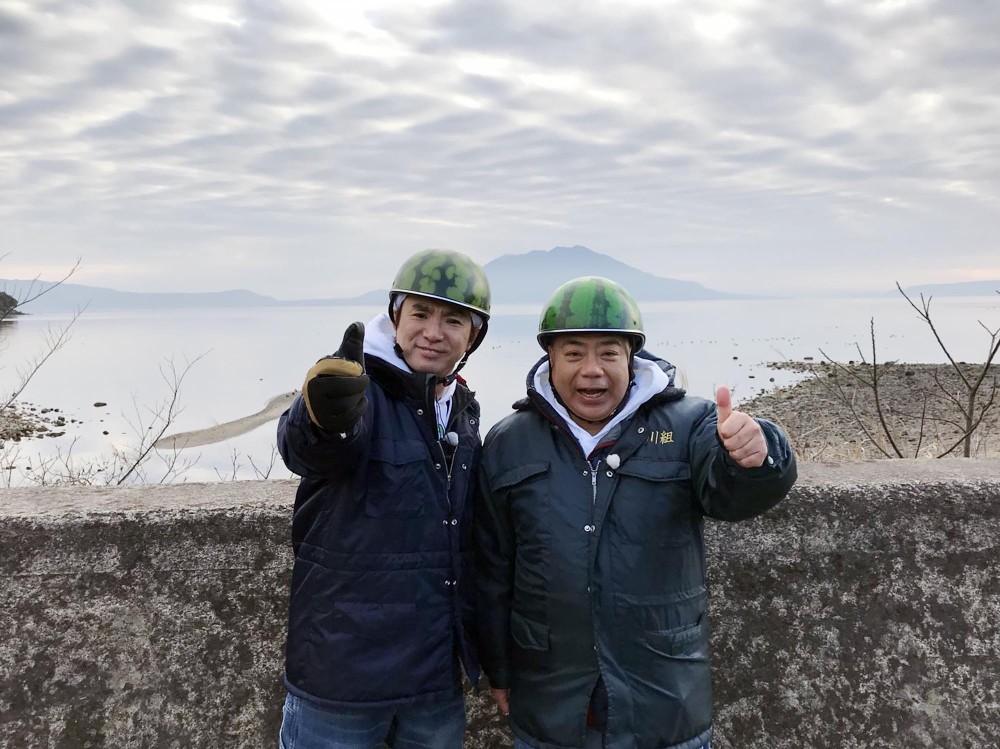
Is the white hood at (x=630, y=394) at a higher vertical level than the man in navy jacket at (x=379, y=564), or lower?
higher

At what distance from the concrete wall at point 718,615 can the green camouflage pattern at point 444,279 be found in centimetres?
90

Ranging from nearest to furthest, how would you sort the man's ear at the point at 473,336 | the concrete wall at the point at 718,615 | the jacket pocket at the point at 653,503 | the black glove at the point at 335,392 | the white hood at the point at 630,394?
the black glove at the point at 335,392, the jacket pocket at the point at 653,503, the white hood at the point at 630,394, the concrete wall at the point at 718,615, the man's ear at the point at 473,336

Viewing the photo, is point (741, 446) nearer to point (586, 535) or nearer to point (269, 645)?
point (586, 535)

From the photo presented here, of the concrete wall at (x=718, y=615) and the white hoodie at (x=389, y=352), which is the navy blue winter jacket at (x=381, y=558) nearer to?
the white hoodie at (x=389, y=352)

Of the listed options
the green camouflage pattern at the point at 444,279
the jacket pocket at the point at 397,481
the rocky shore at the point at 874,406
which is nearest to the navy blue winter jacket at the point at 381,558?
the jacket pocket at the point at 397,481

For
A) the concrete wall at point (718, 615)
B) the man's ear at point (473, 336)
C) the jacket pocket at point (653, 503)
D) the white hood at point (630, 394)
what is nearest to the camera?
the jacket pocket at point (653, 503)

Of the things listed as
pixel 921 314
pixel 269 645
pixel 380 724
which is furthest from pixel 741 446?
pixel 921 314

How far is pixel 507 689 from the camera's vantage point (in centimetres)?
221

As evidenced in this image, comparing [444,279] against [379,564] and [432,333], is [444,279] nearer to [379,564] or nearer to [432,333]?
[432,333]

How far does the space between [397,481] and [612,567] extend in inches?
25.4

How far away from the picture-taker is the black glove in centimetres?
175

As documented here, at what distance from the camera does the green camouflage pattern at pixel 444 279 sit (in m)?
2.28

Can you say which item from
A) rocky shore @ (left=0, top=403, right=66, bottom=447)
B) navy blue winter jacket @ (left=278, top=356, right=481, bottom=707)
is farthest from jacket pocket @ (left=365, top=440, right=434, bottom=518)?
rocky shore @ (left=0, top=403, right=66, bottom=447)

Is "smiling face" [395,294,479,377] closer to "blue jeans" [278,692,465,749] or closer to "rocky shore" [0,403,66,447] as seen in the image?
"blue jeans" [278,692,465,749]
